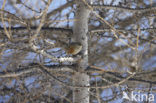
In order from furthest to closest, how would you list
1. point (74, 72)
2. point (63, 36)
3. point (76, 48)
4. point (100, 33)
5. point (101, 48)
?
point (101, 48)
point (100, 33)
point (63, 36)
point (74, 72)
point (76, 48)

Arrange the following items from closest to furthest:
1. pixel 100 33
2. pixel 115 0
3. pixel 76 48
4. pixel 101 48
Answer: pixel 76 48 → pixel 100 33 → pixel 115 0 → pixel 101 48

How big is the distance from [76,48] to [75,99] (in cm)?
48

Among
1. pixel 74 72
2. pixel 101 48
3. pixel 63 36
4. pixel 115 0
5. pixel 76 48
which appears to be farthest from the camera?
pixel 101 48

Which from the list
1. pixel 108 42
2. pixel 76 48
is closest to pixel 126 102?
pixel 76 48

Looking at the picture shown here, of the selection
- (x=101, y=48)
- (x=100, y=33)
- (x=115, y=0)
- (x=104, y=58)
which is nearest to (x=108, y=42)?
(x=101, y=48)

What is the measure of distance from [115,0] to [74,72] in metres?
1.36

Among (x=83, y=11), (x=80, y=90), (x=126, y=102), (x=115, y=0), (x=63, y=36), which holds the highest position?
(x=115, y=0)

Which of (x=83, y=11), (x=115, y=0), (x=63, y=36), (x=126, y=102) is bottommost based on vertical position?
(x=126, y=102)

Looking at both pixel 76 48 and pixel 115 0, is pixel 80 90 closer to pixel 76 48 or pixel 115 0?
pixel 76 48

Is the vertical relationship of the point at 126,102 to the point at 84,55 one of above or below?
below

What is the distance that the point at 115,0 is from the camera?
2.72m

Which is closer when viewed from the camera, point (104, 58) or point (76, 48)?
point (76, 48)

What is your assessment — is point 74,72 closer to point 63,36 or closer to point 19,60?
point 63,36

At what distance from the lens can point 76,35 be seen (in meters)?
1.76
